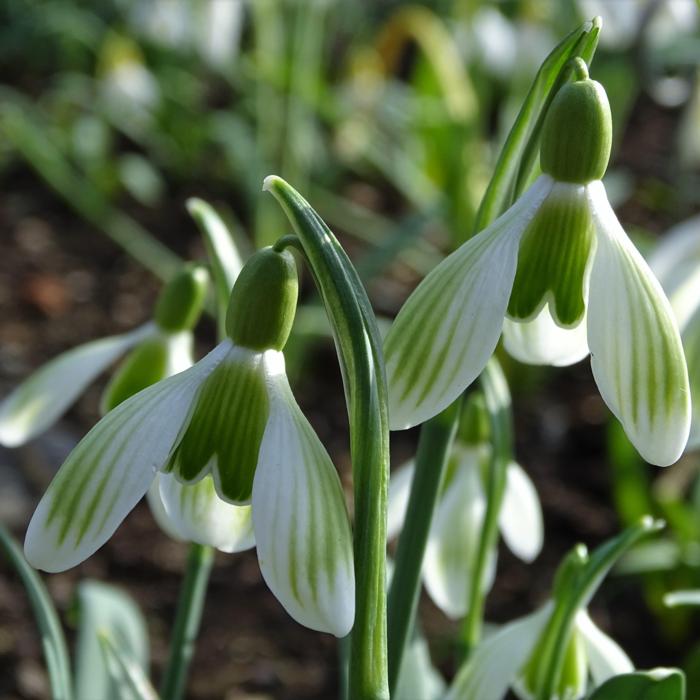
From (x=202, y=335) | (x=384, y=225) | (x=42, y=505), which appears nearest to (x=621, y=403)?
(x=42, y=505)

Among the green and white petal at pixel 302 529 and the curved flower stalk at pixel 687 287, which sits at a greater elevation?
the curved flower stalk at pixel 687 287

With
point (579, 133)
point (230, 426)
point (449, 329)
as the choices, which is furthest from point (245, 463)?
point (579, 133)

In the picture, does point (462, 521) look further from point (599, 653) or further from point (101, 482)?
point (101, 482)

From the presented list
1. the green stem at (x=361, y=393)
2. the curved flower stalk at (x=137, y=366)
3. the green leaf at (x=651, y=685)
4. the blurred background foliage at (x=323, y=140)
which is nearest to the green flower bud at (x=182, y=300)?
the curved flower stalk at (x=137, y=366)

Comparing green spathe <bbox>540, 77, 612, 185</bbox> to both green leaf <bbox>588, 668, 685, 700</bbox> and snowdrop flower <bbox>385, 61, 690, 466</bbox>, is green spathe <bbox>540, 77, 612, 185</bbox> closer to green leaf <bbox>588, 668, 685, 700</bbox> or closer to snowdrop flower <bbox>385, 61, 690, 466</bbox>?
snowdrop flower <bbox>385, 61, 690, 466</bbox>

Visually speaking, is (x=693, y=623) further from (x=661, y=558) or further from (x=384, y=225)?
(x=384, y=225)

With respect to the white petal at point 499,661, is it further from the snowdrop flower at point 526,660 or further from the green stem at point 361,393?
the green stem at point 361,393
